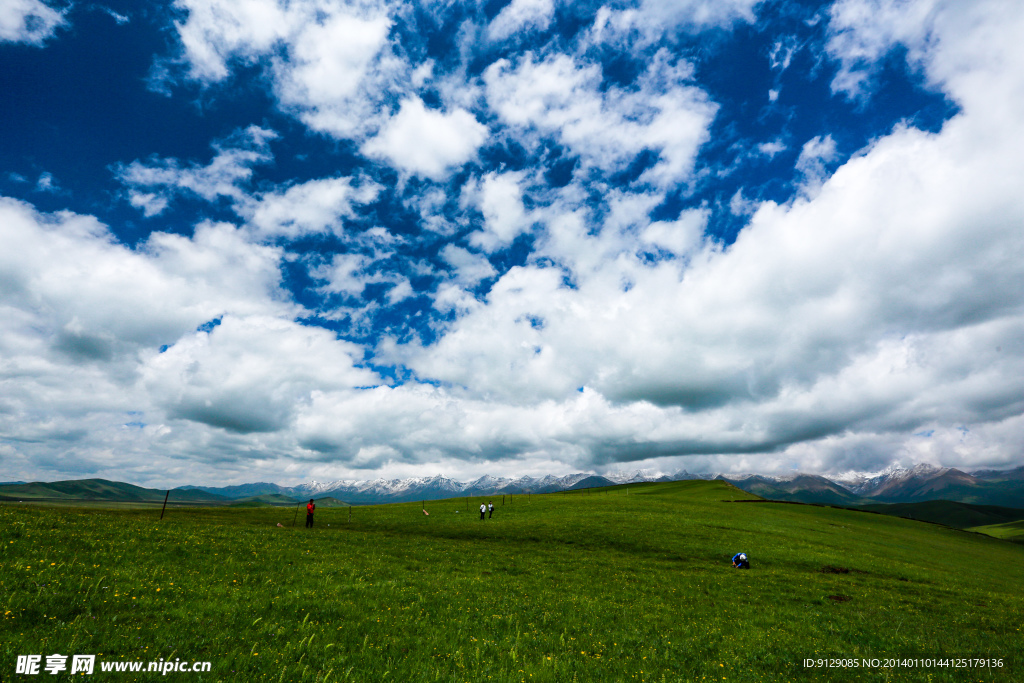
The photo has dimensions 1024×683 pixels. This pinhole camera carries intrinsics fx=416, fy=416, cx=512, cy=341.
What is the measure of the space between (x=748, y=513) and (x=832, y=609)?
55.2 metres

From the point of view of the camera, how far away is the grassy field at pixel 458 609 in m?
13.0

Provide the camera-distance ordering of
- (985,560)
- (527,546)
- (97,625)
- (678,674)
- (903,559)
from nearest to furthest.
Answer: (97,625) < (678,674) < (527,546) < (903,559) < (985,560)

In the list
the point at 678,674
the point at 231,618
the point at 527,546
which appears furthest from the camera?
the point at 527,546

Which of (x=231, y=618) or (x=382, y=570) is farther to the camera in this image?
(x=382, y=570)

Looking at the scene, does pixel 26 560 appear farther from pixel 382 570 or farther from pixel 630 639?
pixel 630 639

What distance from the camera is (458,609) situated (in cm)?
1930

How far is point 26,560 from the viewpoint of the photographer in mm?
15820

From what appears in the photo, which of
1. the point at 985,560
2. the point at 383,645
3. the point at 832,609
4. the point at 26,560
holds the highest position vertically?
the point at 26,560

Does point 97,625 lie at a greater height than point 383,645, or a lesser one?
greater

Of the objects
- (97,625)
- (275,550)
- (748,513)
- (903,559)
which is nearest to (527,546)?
(275,550)

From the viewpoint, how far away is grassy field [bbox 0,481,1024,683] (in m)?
13.0

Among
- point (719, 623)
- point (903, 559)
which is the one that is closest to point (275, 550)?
point (719, 623)

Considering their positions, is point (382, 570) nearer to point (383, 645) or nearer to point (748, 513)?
point (383, 645)

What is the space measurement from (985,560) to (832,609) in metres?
63.6
